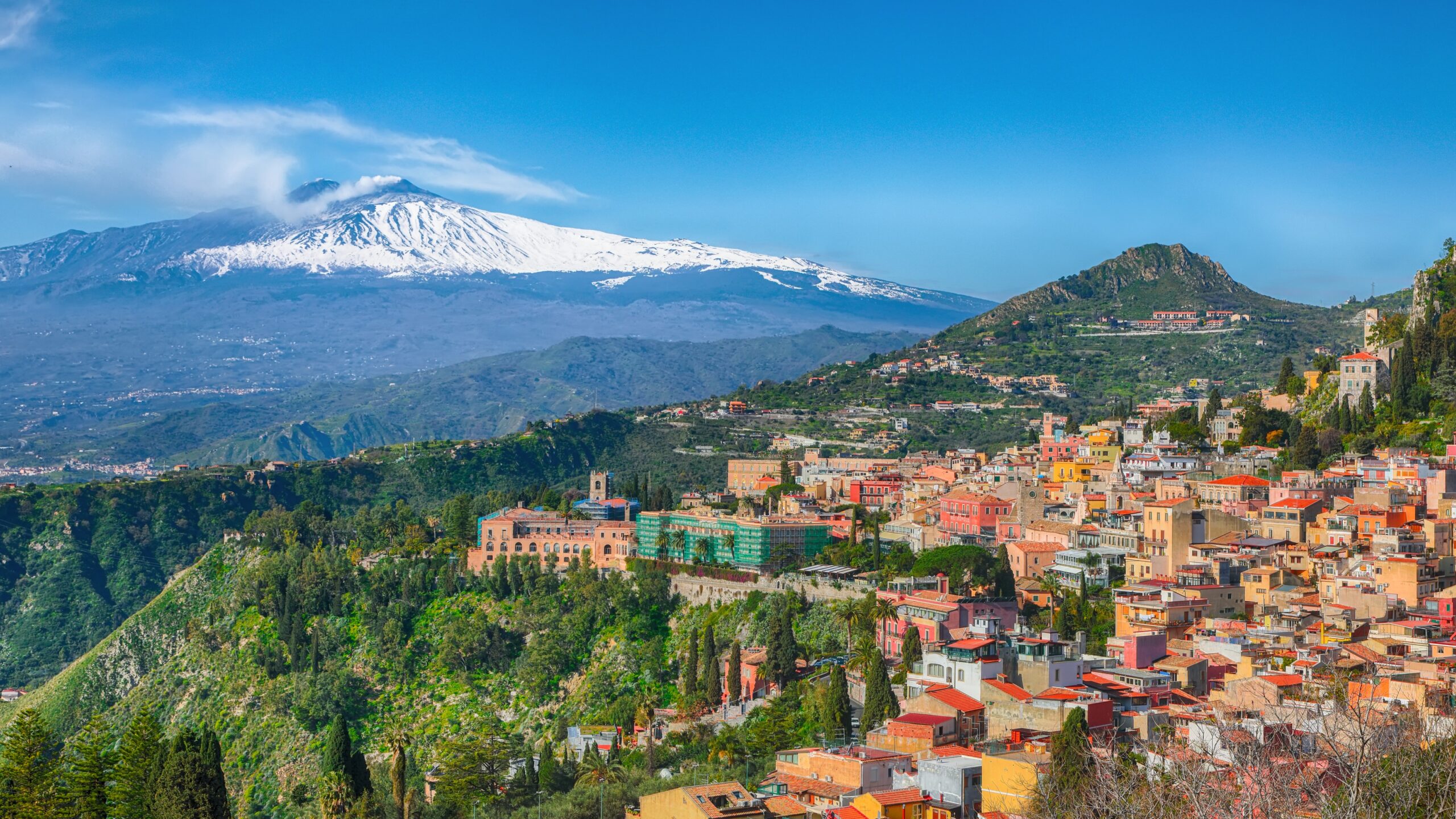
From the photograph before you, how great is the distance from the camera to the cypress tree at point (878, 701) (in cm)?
3303

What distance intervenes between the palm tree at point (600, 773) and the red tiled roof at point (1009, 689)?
290 inches

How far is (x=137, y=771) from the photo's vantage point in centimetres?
3294

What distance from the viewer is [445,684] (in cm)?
5184

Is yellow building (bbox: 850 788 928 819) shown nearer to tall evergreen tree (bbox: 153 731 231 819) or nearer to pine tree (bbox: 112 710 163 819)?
tall evergreen tree (bbox: 153 731 231 819)

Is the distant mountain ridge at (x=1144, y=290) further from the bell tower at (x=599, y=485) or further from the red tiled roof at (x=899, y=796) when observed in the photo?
the red tiled roof at (x=899, y=796)

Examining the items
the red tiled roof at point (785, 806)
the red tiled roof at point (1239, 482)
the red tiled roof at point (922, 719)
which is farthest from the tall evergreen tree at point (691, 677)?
the red tiled roof at point (1239, 482)

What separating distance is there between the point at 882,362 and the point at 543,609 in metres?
65.2

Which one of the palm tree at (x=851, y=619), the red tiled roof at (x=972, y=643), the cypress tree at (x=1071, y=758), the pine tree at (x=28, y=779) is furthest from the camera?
the palm tree at (x=851, y=619)

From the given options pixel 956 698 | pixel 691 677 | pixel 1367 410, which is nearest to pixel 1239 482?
pixel 1367 410

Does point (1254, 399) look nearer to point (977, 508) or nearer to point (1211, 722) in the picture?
point (977, 508)

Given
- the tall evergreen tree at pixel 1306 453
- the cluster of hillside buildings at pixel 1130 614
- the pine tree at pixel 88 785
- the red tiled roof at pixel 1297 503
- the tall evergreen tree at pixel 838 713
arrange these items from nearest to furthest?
the cluster of hillside buildings at pixel 1130 614, the pine tree at pixel 88 785, the tall evergreen tree at pixel 838 713, the red tiled roof at pixel 1297 503, the tall evergreen tree at pixel 1306 453

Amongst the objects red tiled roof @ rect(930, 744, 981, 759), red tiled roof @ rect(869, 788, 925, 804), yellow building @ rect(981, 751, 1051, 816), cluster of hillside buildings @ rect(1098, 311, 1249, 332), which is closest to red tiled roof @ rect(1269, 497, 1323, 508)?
red tiled roof @ rect(930, 744, 981, 759)

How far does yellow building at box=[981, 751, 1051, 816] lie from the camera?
24.5 m

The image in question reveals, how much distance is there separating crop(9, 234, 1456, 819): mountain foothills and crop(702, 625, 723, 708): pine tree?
0.13m
